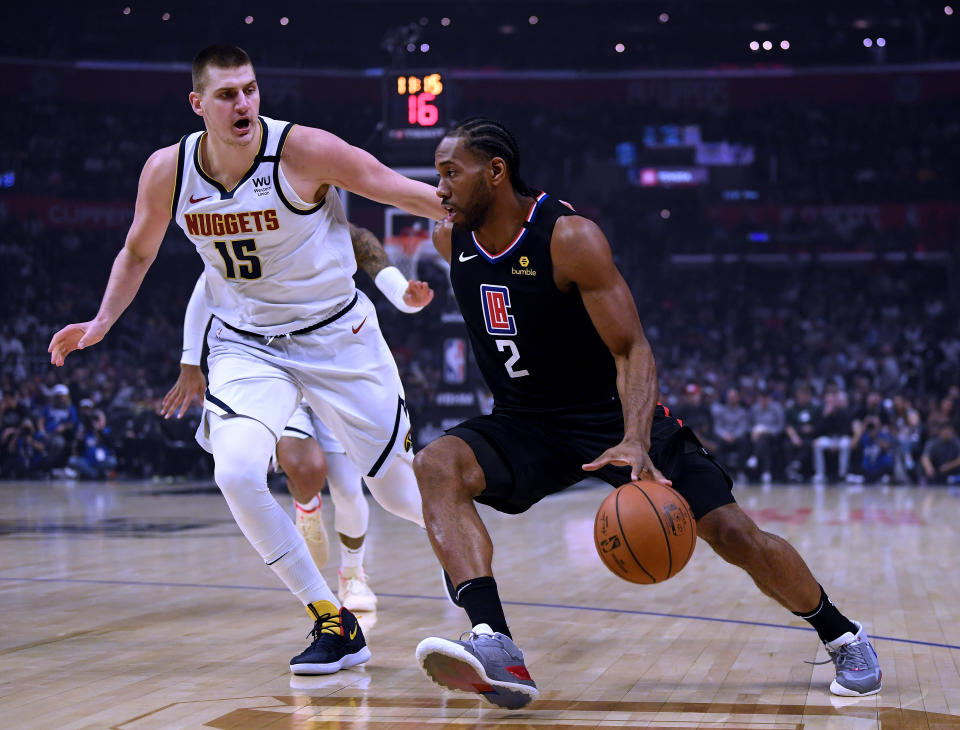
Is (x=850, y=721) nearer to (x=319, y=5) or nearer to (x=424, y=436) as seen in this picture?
(x=424, y=436)

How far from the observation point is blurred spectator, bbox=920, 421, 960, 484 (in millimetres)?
15805

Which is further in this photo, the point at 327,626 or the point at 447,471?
the point at 327,626

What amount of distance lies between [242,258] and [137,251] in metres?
0.49

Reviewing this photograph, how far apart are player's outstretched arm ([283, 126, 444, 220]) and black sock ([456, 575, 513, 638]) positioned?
146 cm

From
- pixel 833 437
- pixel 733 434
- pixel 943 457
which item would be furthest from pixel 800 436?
pixel 943 457

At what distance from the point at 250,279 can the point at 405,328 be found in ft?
63.8

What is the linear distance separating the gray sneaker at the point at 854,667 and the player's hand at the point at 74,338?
2843mm

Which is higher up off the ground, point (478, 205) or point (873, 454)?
point (478, 205)

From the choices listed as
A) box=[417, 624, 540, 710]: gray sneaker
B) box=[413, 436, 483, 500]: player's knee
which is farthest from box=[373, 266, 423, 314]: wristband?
box=[417, 624, 540, 710]: gray sneaker

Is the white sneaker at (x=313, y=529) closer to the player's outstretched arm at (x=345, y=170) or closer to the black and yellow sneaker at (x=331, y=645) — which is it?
the black and yellow sneaker at (x=331, y=645)

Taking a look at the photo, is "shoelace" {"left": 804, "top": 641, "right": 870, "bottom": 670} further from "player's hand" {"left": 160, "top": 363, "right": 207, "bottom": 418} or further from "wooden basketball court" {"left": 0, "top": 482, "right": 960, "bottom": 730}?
"player's hand" {"left": 160, "top": 363, "right": 207, "bottom": 418}

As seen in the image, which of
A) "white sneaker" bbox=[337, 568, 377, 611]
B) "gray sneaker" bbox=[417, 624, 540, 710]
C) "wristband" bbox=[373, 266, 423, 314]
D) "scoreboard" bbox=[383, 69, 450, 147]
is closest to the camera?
"gray sneaker" bbox=[417, 624, 540, 710]

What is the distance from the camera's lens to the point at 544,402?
12.4ft

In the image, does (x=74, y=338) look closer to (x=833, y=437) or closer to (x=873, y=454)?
(x=833, y=437)
